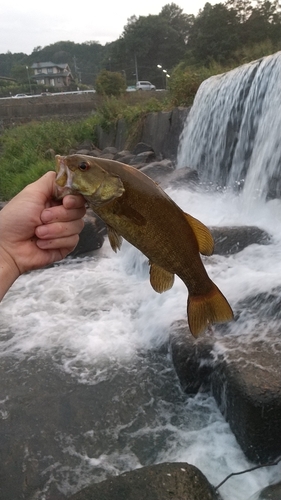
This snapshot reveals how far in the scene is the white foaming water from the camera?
11.6 ft

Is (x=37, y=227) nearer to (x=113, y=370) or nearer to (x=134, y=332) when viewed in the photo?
(x=113, y=370)

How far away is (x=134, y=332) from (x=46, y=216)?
135 inches

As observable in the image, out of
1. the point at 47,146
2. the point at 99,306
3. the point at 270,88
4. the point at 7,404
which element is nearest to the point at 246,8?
the point at 47,146

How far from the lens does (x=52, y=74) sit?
90312mm

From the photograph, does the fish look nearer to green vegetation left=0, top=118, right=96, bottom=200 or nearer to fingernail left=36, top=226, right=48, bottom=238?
fingernail left=36, top=226, right=48, bottom=238

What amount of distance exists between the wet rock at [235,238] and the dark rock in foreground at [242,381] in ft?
7.02

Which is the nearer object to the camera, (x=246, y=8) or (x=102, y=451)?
(x=102, y=451)

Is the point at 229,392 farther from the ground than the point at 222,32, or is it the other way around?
the point at 222,32

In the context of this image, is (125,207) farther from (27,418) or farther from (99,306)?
(99,306)

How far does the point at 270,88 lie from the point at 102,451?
23.9 feet

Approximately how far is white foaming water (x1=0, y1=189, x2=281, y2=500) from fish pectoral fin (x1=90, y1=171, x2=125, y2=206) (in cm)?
249

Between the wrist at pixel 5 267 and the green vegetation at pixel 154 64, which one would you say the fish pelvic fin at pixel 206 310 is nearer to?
the wrist at pixel 5 267

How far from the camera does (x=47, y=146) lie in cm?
1873

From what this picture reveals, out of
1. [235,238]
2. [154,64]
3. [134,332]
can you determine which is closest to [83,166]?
[134,332]
